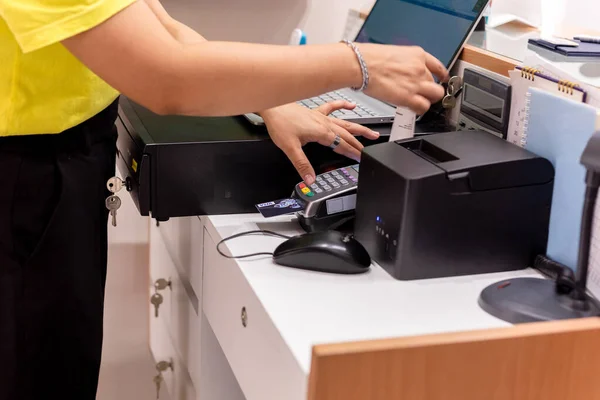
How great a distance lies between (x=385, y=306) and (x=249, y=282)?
18cm

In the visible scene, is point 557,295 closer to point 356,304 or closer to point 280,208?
point 356,304

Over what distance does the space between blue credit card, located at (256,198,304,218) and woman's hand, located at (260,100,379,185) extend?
40 millimetres

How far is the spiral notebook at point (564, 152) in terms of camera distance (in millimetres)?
900

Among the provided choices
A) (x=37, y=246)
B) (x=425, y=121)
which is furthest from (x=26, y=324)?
(x=425, y=121)

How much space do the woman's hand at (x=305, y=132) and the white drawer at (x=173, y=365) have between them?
52cm

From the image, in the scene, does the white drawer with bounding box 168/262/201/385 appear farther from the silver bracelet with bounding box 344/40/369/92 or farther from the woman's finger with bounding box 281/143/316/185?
the silver bracelet with bounding box 344/40/369/92

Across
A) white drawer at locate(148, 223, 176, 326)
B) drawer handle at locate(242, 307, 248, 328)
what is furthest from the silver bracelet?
white drawer at locate(148, 223, 176, 326)

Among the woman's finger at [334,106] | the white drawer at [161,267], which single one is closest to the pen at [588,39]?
the woman's finger at [334,106]

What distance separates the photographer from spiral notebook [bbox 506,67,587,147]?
97cm

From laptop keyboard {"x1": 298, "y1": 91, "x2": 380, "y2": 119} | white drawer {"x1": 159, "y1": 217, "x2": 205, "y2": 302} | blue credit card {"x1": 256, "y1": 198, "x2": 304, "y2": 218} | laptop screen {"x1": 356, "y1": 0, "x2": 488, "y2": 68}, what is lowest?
white drawer {"x1": 159, "y1": 217, "x2": 205, "y2": 302}

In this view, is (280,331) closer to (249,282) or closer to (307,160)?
(249,282)

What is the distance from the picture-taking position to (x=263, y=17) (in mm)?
1840

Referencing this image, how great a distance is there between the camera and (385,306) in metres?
0.87

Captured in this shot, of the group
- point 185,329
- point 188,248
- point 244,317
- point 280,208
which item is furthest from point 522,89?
point 185,329
